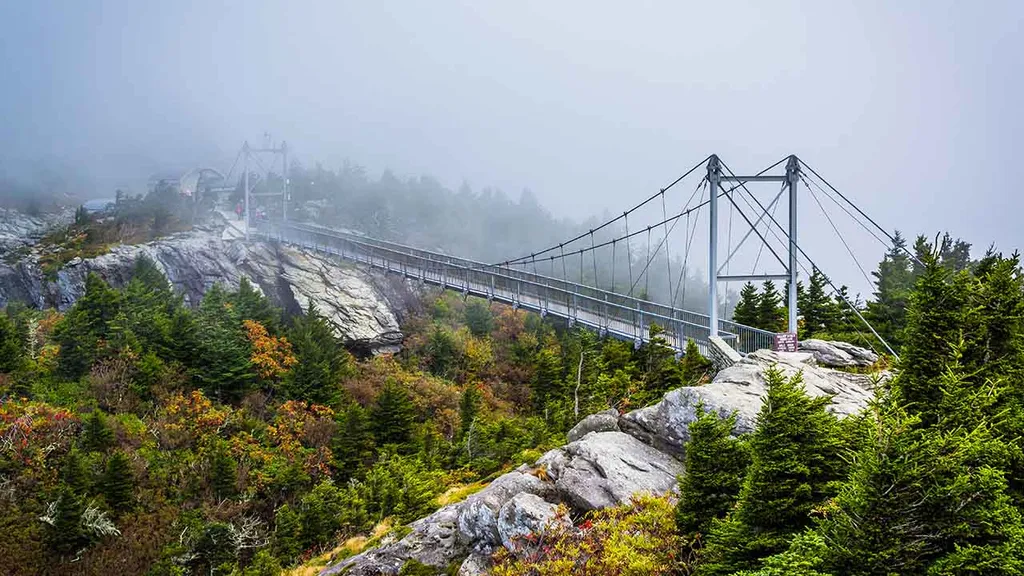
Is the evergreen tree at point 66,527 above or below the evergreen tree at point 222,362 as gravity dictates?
below

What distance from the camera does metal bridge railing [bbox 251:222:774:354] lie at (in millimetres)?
17750

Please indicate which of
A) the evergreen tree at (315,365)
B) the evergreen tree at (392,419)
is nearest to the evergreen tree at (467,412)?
the evergreen tree at (392,419)

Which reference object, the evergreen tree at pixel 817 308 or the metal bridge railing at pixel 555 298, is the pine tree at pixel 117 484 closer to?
the metal bridge railing at pixel 555 298

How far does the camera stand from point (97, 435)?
698 inches

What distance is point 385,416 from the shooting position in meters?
22.4

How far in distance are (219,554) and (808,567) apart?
564 inches

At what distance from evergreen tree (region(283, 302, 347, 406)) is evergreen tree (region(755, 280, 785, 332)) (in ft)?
61.6

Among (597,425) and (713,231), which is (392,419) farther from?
(713,231)

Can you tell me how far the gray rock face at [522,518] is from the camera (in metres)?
9.41

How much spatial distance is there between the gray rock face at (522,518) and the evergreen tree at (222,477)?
11.0 meters

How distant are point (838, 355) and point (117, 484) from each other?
63.2ft

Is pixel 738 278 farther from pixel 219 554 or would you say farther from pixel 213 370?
pixel 213 370

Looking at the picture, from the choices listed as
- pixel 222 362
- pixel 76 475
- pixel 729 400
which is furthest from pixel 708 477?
pixel 222 362

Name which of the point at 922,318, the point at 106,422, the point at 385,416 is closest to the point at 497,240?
the point at 385,416
